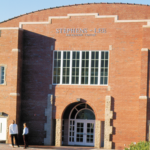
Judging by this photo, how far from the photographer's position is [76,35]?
76.1ft

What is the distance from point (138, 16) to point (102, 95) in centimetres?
599

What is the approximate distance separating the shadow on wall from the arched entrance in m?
1.92

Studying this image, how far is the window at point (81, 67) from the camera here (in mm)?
22750

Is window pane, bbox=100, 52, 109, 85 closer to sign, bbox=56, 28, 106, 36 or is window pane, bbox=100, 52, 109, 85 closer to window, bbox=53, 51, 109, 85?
window, bbox=53, 51, 109, 85

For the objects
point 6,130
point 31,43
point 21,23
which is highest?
point 21,23

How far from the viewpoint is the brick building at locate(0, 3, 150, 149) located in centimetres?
2225

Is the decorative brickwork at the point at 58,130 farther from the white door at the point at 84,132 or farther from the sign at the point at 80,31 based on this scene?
the sign at the point at 80,31

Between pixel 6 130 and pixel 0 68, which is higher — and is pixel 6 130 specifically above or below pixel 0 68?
below

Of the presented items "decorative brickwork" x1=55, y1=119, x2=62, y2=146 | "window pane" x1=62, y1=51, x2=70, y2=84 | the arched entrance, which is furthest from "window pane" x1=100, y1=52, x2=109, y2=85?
"decorative brickwork" x1=55, y1=119, x2=62, y2=146

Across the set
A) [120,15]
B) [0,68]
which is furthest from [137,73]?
[0,68]

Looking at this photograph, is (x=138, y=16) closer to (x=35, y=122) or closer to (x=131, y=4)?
(x=131, y=4)

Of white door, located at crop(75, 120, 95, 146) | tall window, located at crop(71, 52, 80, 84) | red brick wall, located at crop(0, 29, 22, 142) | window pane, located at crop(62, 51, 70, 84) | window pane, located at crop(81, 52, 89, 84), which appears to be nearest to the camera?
red brick wall, located at crop(0, 29, 22, 142)

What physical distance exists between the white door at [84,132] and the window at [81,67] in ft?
10.1

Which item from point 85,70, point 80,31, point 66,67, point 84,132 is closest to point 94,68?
point 85,70
